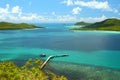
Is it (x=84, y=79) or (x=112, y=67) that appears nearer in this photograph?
(x=84, y=79)

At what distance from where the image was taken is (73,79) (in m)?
36.0

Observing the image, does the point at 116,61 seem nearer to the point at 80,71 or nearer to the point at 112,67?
the point at 112,67

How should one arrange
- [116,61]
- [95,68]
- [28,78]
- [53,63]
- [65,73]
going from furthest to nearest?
[116,61] → [53,63] → [95,68] → [65,73] → [28,78]

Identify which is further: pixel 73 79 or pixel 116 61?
pixel 116 61

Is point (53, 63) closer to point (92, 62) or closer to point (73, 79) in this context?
point (92, 62)

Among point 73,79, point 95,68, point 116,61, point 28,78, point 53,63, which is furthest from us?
point 116,61

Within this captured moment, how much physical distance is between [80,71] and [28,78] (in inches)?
957

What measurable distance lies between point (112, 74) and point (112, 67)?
19.0 feet

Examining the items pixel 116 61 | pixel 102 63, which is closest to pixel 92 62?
pixel 102 63

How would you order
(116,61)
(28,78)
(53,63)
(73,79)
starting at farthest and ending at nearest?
(116,61) → (53,63) → (73,79) → (28,78)

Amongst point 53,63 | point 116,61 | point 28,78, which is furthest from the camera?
point 116,61

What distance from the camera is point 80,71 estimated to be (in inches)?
1615

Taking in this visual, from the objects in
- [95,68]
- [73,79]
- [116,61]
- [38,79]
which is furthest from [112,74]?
[38,79]

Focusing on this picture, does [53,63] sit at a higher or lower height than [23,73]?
lower
